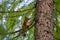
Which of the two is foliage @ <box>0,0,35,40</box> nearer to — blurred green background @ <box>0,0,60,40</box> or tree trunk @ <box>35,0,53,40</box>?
blurred green background @ <box>0,0,60,40</box>

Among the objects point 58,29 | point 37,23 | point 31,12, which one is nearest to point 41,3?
point 37,23

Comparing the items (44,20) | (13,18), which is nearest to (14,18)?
(13,18)

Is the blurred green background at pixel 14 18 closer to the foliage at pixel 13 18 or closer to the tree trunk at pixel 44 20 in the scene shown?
the foliage at pixel 13 18

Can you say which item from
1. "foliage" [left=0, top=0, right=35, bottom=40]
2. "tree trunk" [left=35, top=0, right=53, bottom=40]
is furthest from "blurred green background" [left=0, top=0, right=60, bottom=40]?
"tree trunk" [left=35, top=0, right=53, bottom=40]

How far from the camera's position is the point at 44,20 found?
2.02 meters

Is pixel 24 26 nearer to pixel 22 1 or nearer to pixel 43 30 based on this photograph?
pixel 43 30

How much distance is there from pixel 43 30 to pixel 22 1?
128 centimetres

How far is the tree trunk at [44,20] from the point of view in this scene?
76.5 inches

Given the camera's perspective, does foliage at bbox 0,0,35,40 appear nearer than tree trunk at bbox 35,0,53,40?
No

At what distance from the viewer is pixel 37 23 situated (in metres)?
2.02

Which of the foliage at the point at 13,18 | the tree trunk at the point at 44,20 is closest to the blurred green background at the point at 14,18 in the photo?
the foliage at the point at 13,18

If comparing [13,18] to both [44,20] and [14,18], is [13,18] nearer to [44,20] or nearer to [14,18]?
[14,18]

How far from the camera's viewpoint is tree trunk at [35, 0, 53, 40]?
76.5 inches

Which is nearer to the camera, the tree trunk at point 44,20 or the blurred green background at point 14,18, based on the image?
the tree trunk at point 44,20
